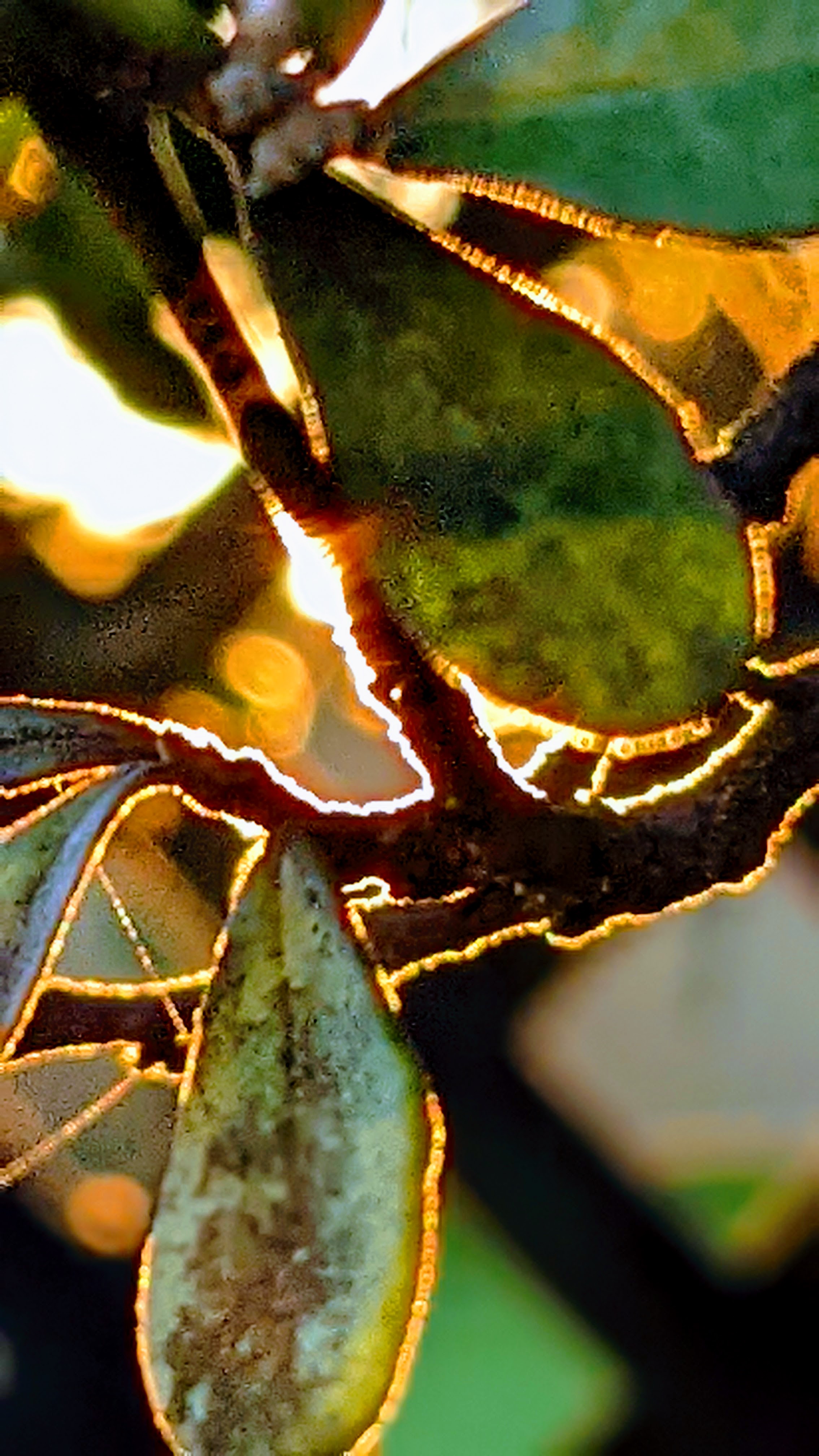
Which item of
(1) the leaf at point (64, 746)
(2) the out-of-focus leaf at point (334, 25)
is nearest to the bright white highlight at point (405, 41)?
(2) the out-of-focus leaf at point (334, 25)

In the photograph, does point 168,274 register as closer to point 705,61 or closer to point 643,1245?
point 705,61

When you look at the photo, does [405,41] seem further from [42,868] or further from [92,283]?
[42,868]

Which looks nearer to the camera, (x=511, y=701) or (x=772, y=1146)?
(x=511, y=701)

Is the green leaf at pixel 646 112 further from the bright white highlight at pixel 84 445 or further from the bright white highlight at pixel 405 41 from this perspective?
the bright white highlight at pixel 84 445

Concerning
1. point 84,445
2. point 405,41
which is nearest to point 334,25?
point 405,41

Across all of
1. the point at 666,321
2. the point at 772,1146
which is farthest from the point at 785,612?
the point at 772,1146
